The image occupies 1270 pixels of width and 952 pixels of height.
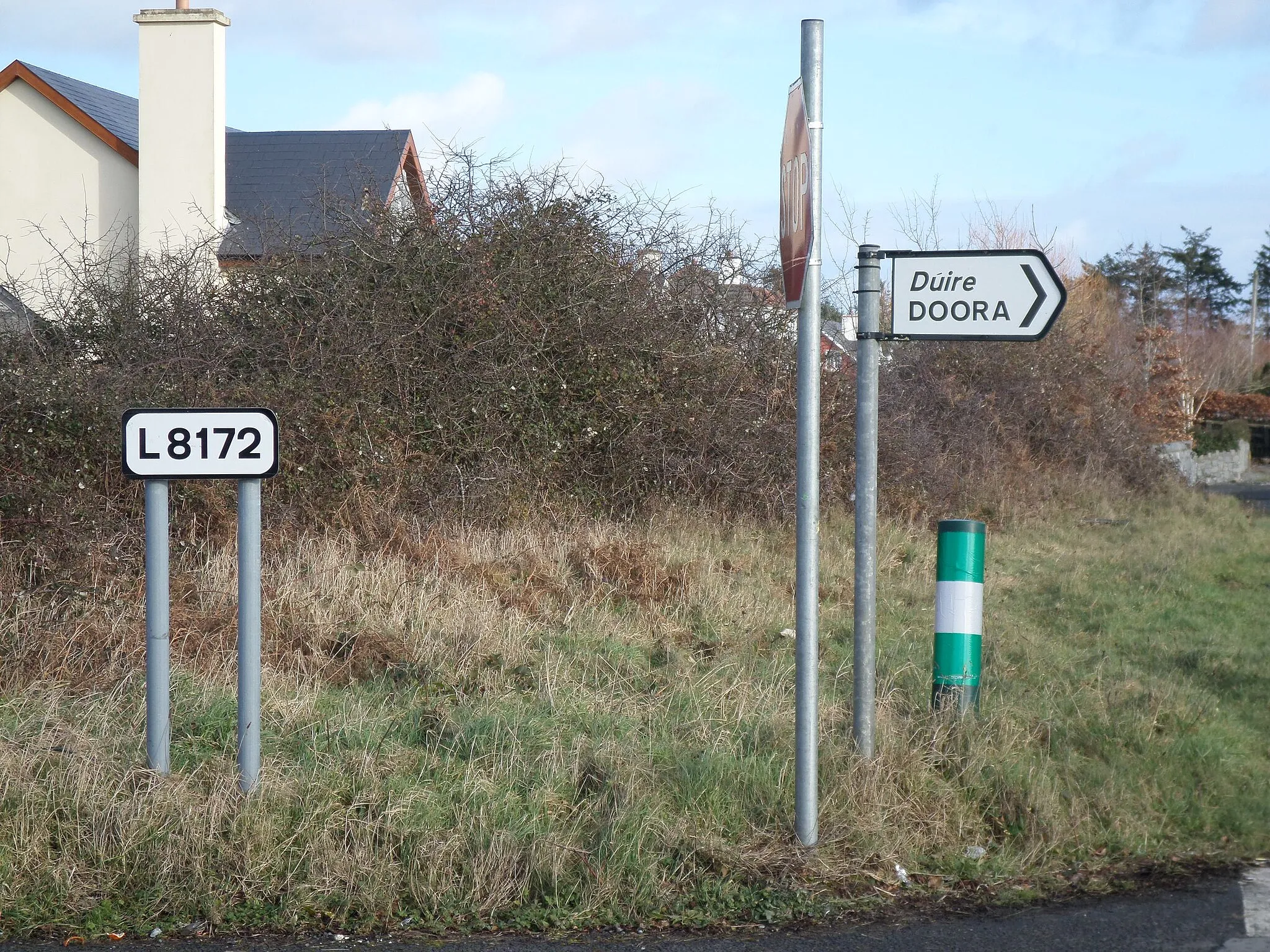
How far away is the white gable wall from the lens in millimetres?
17438

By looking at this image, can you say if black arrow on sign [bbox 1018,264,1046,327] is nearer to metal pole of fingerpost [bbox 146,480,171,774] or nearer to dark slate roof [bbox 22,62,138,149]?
metal pole of fingerpost [bbox 146,480,171,774]

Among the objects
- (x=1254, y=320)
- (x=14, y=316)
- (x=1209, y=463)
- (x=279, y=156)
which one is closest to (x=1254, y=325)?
(x=1254, y=320)

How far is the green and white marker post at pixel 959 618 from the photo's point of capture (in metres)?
4.96

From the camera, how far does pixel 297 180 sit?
17.3m

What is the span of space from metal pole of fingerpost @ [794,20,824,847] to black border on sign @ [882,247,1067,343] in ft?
1.95

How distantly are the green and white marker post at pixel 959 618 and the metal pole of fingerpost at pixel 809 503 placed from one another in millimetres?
1187

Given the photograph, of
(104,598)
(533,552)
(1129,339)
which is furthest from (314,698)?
(1129,339)

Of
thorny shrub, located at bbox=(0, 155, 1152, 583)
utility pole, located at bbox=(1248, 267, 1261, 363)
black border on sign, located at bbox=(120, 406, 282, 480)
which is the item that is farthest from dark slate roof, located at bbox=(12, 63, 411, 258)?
utility pole, located at bbox=(1248, 267, 1261, 363)

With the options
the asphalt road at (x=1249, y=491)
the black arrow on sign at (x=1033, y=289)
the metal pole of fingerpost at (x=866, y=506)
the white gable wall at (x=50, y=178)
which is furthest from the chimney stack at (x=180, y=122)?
the asphalt road at (x=1249, y=491)

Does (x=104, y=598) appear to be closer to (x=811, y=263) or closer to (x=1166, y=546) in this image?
(x=811, y=263)

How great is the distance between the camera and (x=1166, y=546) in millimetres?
11680

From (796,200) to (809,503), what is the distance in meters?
1.03

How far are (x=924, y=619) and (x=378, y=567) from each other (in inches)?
147

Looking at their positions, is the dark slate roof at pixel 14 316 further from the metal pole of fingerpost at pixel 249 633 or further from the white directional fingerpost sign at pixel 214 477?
the metal pole of fingerpost at pixel 249 633
